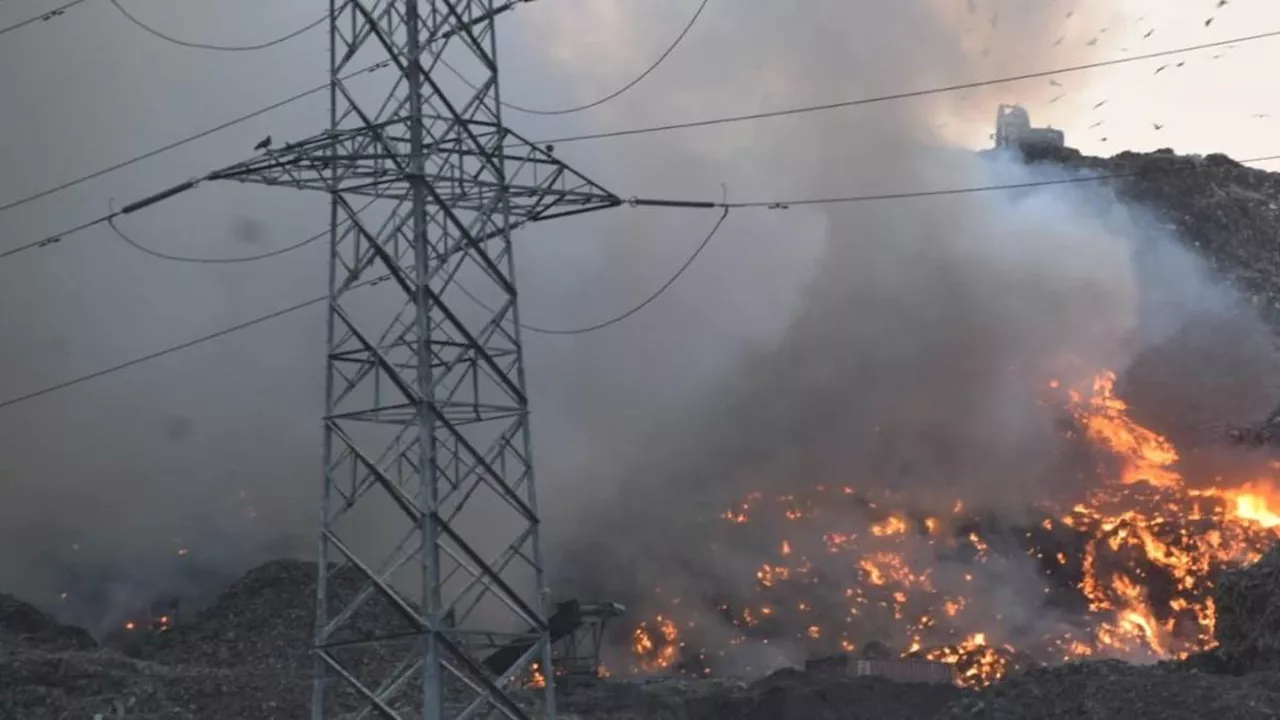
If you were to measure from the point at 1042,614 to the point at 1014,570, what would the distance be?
308 cm

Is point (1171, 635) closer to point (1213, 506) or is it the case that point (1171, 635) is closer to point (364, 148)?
point (1213, 506)

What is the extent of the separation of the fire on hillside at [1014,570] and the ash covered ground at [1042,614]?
126 millimetres

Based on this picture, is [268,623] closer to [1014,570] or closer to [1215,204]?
[1014,570]

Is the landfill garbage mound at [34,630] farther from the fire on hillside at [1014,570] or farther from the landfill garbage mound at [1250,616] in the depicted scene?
the landfill garbage mound at [1250,616]

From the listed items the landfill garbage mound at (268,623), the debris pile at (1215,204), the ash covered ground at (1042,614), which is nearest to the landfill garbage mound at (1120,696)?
the ash covered ground at (1042,614)

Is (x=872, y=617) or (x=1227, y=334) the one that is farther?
(x=1227, y=334)

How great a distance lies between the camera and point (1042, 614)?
59.0 metres

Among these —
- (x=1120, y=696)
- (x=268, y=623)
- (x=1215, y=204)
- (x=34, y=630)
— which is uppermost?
(x=1215, y=204)

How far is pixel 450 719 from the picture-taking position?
106ft

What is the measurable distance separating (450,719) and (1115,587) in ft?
135

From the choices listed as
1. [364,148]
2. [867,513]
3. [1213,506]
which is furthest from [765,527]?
[364,148]

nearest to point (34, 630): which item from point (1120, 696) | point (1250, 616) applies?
point (1120, 696)

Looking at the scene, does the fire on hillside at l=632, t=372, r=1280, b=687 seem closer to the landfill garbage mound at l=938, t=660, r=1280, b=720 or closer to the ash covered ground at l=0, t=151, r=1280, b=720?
the ash covered ground at l=0, t=151, r=1280, b=720

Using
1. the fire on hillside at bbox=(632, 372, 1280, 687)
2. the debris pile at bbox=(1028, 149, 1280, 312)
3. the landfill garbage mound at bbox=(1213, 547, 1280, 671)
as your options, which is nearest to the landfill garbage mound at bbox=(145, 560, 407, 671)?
the fire on hillside at bbox=(632, 372, 1280, 687)
